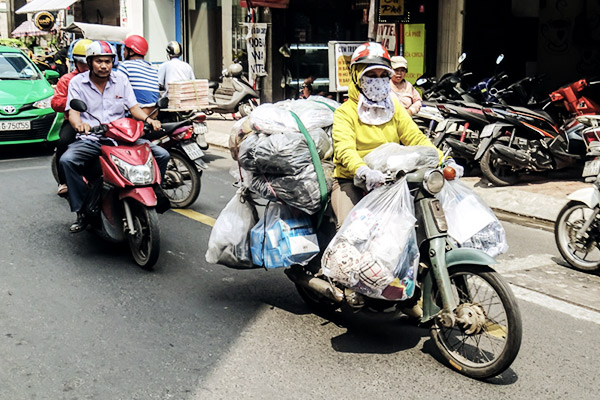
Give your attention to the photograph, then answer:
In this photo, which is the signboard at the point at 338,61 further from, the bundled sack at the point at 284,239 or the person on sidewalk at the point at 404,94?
the bundled sack at the point at 284,239

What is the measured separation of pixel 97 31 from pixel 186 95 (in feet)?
27.7

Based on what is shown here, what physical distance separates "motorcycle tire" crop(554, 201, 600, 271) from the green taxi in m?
8.16

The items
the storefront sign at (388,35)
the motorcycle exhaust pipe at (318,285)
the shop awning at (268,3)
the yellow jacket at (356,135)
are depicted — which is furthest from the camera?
the shop awning at (268,3)

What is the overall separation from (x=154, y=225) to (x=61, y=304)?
37.5 inches

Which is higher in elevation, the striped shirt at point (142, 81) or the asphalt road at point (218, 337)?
the striped shirt at point (142, 81)

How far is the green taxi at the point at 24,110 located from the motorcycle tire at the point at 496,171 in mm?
6702

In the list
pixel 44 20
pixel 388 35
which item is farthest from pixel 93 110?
pixel 44 20

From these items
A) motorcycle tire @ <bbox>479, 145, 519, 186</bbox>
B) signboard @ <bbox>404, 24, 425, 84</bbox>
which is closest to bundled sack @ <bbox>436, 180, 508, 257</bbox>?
motorcycle tire @ <bbox>479, 145, 519, 186</bbox>

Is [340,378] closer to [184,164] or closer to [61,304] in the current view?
[61,304]

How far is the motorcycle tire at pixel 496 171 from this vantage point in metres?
9.22

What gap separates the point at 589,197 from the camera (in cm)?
589

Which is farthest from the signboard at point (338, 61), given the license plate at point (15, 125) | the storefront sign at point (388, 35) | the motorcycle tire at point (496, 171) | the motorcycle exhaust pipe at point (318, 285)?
the motorcycle exhaust pipe at point (318, 285)

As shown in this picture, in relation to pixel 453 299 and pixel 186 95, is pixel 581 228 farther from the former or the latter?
pixel 186 95

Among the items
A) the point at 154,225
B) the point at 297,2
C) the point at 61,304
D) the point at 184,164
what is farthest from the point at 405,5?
the point at 61,304
